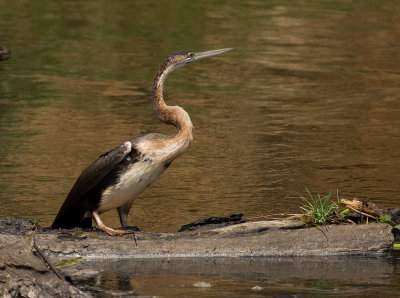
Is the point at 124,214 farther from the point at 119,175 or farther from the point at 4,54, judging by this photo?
the point at 4,54

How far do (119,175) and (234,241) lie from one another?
44.1 inches

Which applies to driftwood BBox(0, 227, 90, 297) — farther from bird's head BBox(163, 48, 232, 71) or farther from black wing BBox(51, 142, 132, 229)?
bird's head BBox(163, 48, 232, 71)

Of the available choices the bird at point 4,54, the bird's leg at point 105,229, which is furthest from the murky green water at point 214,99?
the bird at point 4,54

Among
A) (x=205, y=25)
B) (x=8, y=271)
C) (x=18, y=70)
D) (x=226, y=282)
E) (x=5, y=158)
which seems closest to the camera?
(x=8, y=271)

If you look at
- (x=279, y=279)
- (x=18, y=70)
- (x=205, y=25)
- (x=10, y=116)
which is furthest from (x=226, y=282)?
(x=205, y=25)

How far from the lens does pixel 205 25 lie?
22938 millimetres

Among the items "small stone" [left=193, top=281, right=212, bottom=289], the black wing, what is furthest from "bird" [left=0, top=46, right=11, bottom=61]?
"small stone" [left=193, top=281, right=212, bottom=289]

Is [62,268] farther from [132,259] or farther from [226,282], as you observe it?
[226,282]

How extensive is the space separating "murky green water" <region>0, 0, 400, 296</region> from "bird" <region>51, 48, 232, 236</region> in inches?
38.3

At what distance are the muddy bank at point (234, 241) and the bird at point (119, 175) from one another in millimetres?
358

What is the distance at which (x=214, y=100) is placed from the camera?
16.3 meters

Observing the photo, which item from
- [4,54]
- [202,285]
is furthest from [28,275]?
[4,54]

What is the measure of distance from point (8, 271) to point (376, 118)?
30.3 feet

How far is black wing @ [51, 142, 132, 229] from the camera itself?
8516 mm
